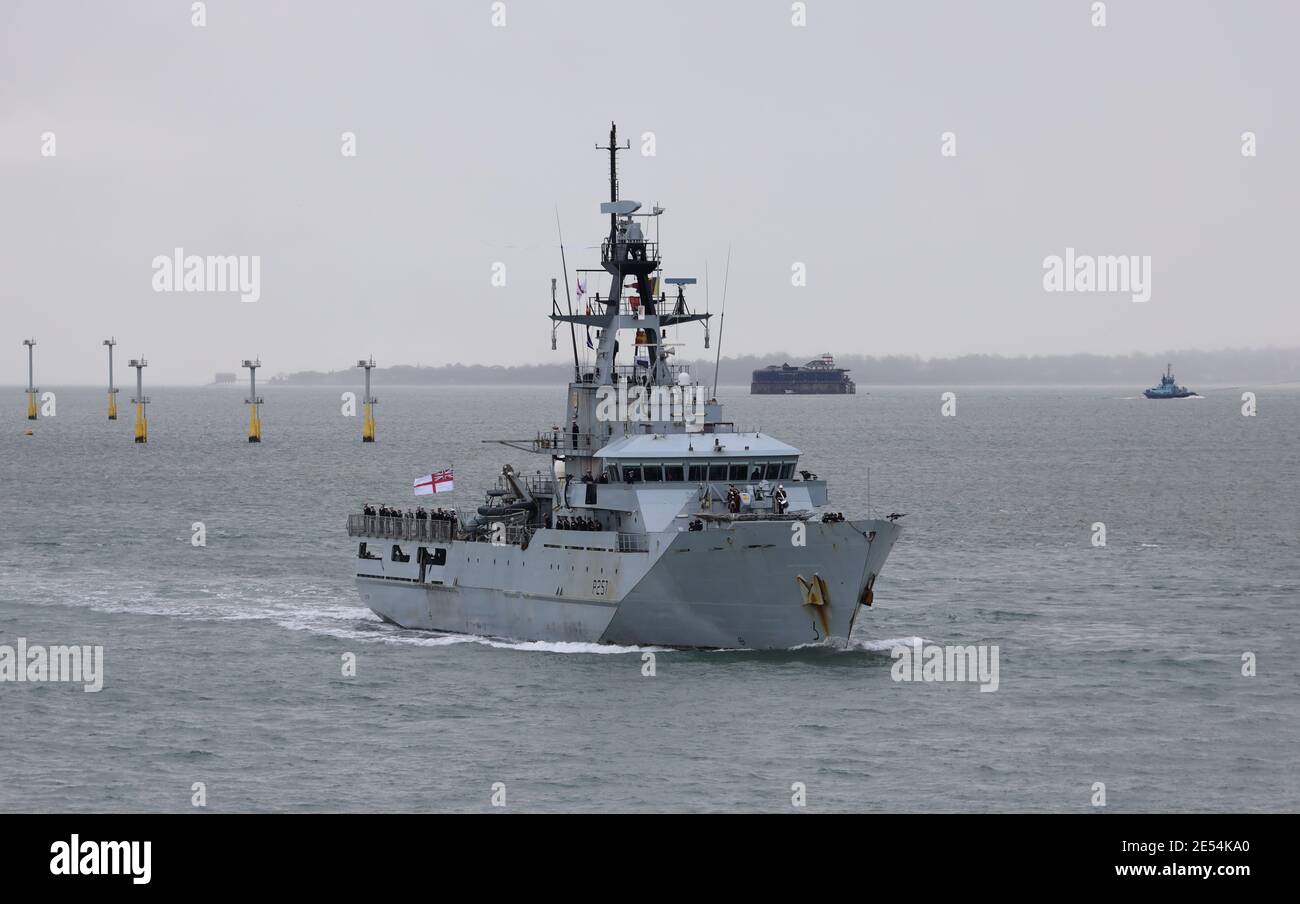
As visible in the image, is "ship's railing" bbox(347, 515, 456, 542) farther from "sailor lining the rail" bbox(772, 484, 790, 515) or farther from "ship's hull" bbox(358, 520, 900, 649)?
"sailor lining the rail" bbox(772, 484, 790, 515)

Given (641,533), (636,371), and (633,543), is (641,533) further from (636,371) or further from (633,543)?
(636,371)

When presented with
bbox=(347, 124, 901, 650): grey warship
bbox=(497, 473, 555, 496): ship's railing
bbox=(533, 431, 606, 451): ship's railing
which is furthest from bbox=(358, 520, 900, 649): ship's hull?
bbox=(497, 473, 555, 496): ship's railing

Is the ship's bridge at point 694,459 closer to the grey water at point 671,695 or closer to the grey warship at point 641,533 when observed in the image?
the grey warship at point 641,533

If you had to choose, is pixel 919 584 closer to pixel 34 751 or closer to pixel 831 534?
pixel 831 534

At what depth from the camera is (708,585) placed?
4372 centimetres

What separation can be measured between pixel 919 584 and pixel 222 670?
2458 centimetres

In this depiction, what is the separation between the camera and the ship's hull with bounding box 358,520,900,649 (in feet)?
142

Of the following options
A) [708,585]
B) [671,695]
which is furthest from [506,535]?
[671,695]

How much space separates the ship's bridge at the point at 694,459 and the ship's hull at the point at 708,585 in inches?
84.2

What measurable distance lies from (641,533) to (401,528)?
10.6 meters

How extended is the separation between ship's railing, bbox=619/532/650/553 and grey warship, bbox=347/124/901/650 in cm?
5

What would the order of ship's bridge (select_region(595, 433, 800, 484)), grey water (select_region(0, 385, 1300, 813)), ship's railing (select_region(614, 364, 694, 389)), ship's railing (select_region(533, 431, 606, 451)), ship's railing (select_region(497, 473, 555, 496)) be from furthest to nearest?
ship's railing (select_region(497, 473, 555, 496)), ship's railing (select_region(614, 364, 694, 389)), ship's railing (select_region(533, 431, 606, 451)), ship's bridge (select_region(595, 433, 800, 484)), grey water (select_region(0, 385, 1300, 813))
